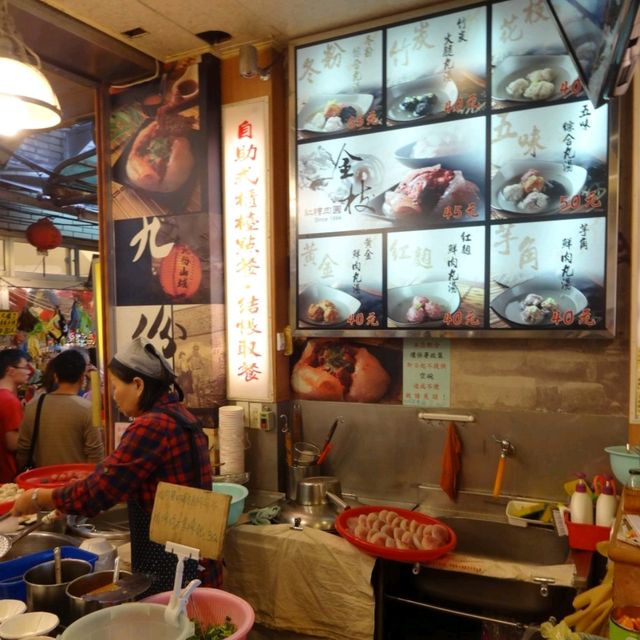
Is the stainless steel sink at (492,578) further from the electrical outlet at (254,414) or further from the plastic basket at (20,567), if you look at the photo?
the plastic basket at (20,567)

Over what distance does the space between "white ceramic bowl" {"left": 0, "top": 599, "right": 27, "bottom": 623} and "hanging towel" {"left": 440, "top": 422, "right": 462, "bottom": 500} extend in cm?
204

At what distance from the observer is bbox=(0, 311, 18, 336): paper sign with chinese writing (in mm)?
6586

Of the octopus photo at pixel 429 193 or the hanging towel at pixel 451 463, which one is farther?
the hanging towel at pixel 451 463

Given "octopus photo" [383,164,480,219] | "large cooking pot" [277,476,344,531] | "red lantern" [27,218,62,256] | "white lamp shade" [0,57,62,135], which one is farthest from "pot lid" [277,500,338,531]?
"red lantern" [27,218,62,256]

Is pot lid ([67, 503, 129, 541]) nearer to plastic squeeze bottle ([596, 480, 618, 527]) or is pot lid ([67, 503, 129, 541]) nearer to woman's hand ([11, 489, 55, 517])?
woman's hand ([11, 489, 55, 517])

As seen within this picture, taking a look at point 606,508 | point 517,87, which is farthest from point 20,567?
point 517,87

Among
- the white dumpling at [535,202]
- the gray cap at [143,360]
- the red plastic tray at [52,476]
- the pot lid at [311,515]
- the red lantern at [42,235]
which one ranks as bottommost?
the pot lid at [311,515]

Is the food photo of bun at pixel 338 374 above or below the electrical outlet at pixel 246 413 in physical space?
above

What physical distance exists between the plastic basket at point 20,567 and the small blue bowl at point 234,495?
782 mm

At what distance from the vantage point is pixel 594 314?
2.57 meters

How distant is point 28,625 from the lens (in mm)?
1512

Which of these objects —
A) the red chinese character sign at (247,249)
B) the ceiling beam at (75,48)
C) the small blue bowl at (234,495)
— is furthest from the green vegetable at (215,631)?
the ceiling beam at (75,48)

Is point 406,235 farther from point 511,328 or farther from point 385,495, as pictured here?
point 385,495

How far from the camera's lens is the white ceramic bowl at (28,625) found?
57.4 inches
